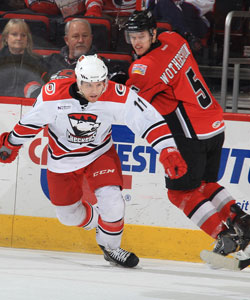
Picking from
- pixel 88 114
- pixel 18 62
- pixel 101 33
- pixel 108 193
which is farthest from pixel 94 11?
pixel 108 193

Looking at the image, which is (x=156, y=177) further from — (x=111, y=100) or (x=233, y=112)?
(x=111, y=100)

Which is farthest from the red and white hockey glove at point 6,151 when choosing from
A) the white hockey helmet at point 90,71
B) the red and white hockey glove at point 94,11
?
the red and white hockey glove at point 94,11

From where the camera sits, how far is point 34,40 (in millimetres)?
4949

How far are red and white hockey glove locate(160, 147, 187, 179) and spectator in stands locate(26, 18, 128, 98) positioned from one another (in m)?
1.18

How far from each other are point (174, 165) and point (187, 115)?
53 cm

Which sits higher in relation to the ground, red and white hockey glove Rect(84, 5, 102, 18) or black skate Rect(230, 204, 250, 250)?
red and white hockey glove Rect(84, 5, 102, 18)

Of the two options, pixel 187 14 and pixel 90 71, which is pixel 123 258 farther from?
pixel 187 14

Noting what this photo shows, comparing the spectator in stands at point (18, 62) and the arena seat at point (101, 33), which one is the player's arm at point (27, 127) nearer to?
the spectator in stands at point (18, 62)

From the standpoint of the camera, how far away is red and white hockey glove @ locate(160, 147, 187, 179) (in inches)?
147

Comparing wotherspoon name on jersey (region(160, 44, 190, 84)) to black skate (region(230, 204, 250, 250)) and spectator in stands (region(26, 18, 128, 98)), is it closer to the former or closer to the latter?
spectator in stands (region(26, 18, 128, 98))

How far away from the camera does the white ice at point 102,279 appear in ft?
10.2

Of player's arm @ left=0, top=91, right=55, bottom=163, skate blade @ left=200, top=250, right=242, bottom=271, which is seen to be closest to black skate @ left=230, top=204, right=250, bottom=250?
skate blade @ left=200, top=250, right=242, bottom=271

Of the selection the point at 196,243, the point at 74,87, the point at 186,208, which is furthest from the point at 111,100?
the point at 196,243

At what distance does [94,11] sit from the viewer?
514 cm
